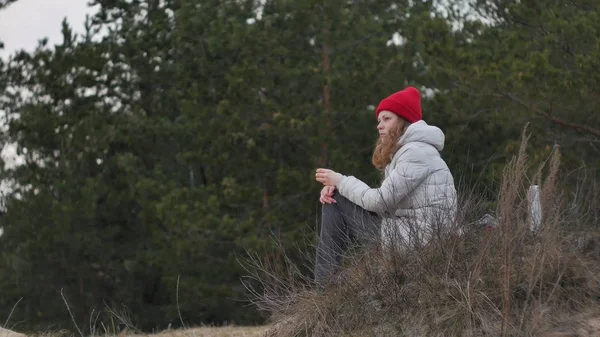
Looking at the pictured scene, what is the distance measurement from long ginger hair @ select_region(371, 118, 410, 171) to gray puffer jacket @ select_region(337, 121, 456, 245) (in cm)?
7

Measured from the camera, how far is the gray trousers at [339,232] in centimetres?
454

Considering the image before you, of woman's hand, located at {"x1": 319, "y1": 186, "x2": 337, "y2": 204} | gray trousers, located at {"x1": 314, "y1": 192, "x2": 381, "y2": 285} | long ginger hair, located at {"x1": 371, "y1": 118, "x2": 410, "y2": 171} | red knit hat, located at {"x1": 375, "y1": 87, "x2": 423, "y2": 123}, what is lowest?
gray trousers, located at {"x1": 314, "y1": 192, "x2": 381, "y2": 285}

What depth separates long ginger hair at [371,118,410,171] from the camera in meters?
4.98

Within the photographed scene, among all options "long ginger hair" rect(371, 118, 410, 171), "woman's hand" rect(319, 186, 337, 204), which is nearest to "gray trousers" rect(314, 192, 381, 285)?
"woman's hand" rect(319, 186, 337, 204)

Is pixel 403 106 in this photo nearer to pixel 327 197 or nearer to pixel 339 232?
pixel 327 197

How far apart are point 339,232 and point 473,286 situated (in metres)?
0.90

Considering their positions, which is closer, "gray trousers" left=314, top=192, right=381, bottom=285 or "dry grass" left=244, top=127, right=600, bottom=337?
"dry grass" left=244, top=127, right=600, bottom=337

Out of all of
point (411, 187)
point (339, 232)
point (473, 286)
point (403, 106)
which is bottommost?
point (473, 286)

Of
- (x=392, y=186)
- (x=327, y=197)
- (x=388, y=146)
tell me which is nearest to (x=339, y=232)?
(x=327, y=197)

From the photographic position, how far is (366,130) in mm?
18047

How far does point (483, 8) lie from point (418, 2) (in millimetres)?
1930

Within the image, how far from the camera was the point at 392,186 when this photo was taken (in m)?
4.65

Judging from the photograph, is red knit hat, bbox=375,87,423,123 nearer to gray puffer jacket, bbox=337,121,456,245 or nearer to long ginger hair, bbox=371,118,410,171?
long ginger hair, bbox=371,118,410,171

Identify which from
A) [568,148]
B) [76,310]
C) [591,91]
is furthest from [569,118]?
[76,310]
